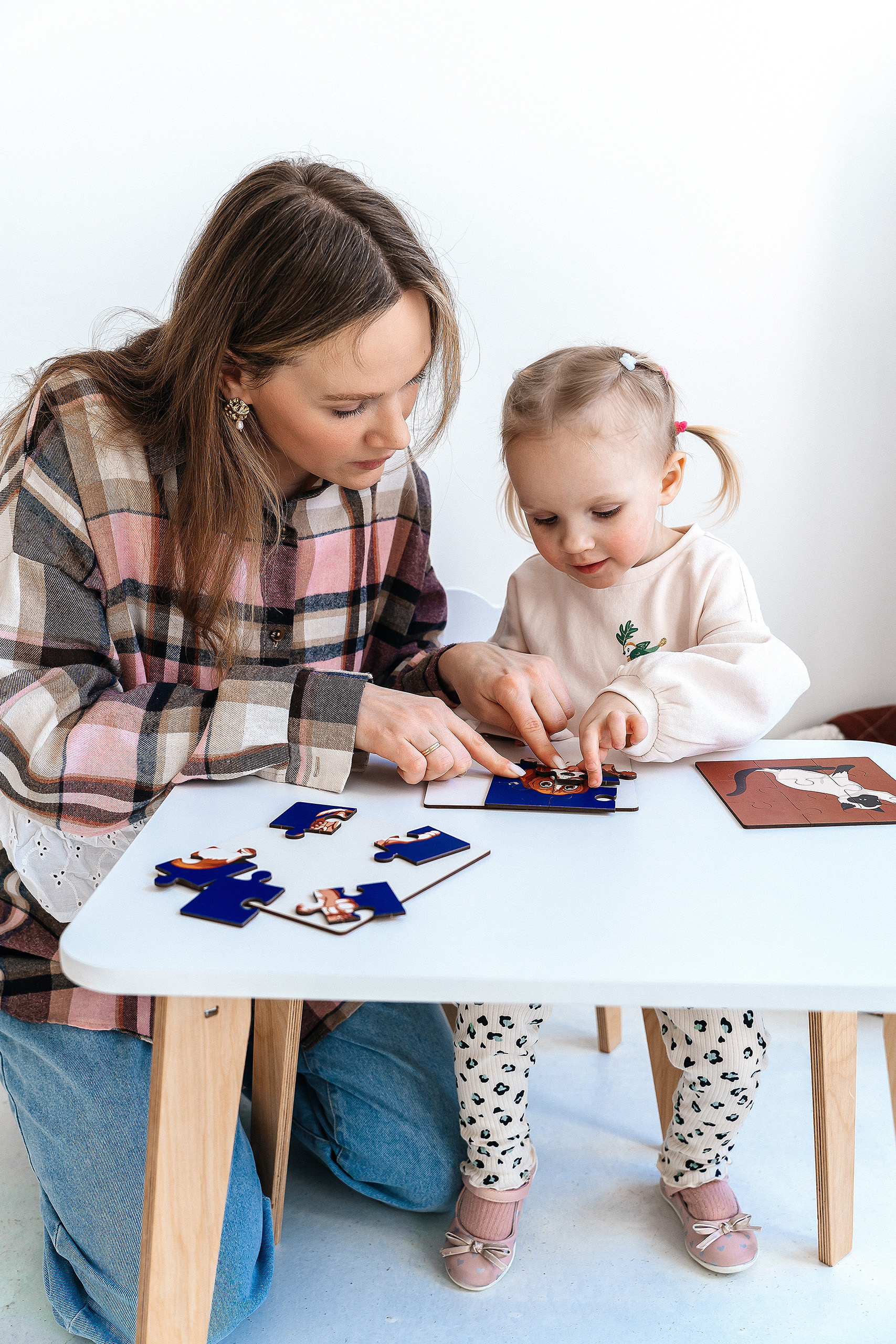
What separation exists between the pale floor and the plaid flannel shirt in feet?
0.86

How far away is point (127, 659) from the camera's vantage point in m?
1.06

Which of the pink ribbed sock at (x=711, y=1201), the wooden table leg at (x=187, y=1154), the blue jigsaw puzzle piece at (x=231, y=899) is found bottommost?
the pink ribbed sock at (x=711, y=1201)

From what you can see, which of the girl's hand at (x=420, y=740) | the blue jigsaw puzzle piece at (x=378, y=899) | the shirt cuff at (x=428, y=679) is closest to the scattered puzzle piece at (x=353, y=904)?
the blue jigsaw puzzle piece at (x=378, y=899)

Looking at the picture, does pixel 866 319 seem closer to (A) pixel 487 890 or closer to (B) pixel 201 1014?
(A) pixel 487 890

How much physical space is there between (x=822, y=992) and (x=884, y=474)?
142 cm

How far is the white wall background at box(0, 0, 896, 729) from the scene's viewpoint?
149 centimetres

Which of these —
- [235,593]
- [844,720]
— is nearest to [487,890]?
[235,593]

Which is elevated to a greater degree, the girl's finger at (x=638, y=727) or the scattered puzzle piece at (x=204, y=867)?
the girl's finger at (x=638, y=727)

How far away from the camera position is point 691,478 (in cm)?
172

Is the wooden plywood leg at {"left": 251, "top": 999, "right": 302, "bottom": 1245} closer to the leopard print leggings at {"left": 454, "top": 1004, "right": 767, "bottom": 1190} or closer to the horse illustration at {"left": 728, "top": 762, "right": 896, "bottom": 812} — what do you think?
the leopard print leggings at {"left": 454, "top": 1004, "right": 767, "bottom": 1190}

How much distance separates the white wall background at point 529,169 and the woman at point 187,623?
518 mm

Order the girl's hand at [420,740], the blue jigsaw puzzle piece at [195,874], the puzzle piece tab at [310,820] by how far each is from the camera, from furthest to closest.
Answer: the girl's hand at [420,740] < the puzzle piece tab at [310,820] < the blue jigsaw puzzle piece at [195,874]

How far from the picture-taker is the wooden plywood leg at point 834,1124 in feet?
3.54

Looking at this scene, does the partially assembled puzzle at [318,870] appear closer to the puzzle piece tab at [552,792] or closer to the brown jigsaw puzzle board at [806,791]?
the puzzle piece tab at [552,792]
